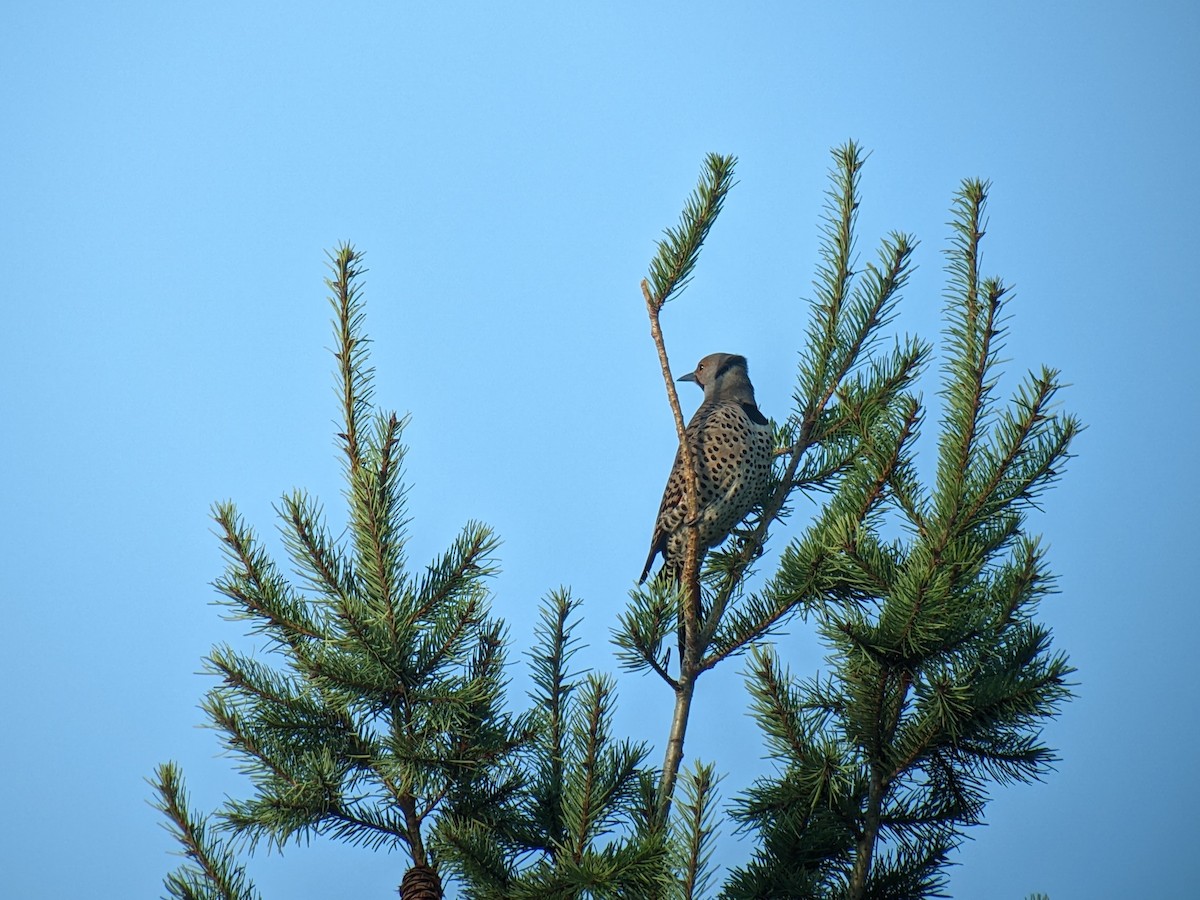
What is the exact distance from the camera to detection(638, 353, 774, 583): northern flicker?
14.4 ft

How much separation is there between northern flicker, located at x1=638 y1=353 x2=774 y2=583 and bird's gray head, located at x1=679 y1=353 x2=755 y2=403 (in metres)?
0.09

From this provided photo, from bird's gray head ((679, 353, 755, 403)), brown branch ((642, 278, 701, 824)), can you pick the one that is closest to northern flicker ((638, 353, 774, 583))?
bird's gray head ((679, 353, 755, 403))

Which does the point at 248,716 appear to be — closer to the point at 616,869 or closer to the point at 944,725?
the point at 616,869

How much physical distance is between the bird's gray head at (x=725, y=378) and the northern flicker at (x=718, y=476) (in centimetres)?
9

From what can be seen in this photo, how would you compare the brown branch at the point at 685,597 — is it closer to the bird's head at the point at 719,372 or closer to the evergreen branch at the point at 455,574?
the evergreen branch at the point at 455,574

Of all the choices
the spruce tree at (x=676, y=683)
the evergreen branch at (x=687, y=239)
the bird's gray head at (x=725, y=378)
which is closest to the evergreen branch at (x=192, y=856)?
the spruce tree at (x=676, y=683)

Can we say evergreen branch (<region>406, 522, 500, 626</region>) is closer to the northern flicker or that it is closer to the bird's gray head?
the northern flicker

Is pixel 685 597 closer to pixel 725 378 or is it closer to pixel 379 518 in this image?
pixel 379 518

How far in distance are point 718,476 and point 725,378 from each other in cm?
119

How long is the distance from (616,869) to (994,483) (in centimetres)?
130

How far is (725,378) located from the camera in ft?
18.2

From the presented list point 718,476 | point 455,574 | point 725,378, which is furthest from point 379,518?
point 725,378

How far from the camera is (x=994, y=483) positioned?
281 cm

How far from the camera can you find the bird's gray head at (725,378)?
215 inches
